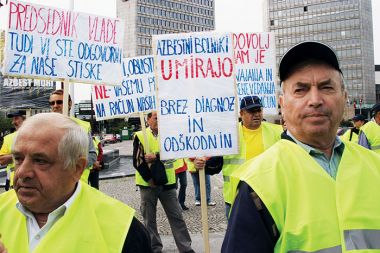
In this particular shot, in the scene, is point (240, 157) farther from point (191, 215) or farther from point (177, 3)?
point (177, 3)

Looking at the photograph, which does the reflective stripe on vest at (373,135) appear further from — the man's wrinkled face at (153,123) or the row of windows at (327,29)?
the row of windows at (327,29)

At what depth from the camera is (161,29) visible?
12988cm

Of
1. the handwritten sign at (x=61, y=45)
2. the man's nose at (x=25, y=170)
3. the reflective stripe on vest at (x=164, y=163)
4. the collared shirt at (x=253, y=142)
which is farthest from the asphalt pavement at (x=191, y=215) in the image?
the man's nose at (x=25, y=170)

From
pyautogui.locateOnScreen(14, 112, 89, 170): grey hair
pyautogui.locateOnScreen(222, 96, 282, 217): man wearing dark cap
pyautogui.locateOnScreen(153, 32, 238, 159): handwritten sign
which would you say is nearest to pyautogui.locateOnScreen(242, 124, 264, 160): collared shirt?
pyautogui.locateOnScreen(222, 96, 282, 217): man wearing dark cap

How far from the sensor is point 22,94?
36.3 m

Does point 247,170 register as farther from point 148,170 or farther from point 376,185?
point 148,170

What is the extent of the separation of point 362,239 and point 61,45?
14.1 ft

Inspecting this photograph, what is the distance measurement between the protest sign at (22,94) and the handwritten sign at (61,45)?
32775 millimetres

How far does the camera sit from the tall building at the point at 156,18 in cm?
12212

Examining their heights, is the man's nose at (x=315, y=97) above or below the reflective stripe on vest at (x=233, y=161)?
above

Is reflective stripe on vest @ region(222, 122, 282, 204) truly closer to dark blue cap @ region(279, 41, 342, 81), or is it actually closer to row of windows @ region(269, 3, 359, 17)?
dark blue cap @ region(279, 41, 342, 81)

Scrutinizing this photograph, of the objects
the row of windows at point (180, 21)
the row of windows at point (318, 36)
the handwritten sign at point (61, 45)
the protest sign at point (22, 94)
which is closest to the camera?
the handwritten sign at point (61, 45)

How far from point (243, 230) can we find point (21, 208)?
3.33 feet

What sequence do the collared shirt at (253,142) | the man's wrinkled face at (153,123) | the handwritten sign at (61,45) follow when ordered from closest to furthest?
the collared shirt at (253,142)
the handwritten sign at (61,45)
the man's wrinkled face at (153,123)
